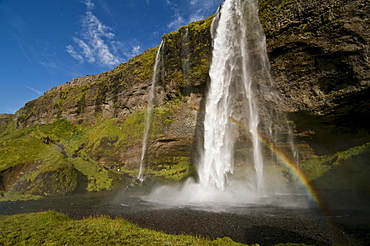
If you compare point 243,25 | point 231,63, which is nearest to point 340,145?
point 231,63

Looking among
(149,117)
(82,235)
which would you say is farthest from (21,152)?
(82,235)

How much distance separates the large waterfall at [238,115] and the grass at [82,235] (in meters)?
13.3

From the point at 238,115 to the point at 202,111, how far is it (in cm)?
523

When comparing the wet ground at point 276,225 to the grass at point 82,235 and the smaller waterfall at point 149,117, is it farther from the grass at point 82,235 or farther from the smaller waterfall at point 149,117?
the smaller waterfall at point 149,117

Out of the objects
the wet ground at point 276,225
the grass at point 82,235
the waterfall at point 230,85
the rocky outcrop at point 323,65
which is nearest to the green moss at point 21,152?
the wet ground at point 276,225

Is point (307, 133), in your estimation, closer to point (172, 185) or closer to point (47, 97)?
point (172, 185)

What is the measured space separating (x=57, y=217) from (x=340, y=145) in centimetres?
2605

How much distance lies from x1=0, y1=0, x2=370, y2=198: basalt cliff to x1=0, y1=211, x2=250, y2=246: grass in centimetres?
1584

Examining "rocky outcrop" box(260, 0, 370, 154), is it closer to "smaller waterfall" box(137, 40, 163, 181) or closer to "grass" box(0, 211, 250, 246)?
"grass" box(0, 211, 250, 246)

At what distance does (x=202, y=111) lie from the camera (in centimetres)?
2811

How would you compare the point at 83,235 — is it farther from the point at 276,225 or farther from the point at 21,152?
the point at 21,152

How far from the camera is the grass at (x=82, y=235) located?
6839 millimetres

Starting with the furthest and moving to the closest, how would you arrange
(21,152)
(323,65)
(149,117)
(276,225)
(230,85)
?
1. (149,117)
2. (21,152)
3. (230,85)
4. (323,65)
5. (276,225)

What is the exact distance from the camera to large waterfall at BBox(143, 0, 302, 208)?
72.9ft
